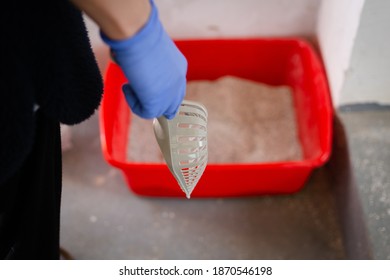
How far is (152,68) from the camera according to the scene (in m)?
0.43

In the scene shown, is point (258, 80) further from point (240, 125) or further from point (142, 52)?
point (142, 52)

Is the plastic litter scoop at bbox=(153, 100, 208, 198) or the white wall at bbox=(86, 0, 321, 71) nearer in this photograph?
the plastic litter scoop at bbox=(153, 100, 208, 198)

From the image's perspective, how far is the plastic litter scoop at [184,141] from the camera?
56 centimetres

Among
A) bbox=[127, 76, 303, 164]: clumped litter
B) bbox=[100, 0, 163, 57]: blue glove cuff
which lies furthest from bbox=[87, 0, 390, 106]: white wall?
bbox=[100, 0, 163, 57]: blue glove cuff

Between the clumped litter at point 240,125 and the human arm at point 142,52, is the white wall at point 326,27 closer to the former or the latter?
the clumped litter at point 240,125

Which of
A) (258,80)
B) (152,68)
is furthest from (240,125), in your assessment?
(152,68)

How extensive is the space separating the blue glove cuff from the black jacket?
0.22 feet

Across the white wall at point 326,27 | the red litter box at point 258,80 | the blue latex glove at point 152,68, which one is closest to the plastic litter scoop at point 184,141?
the blue latex glove at point 152,68

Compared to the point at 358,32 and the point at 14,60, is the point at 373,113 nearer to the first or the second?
the point at 358,32

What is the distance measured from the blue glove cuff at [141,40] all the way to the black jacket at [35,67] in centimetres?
7

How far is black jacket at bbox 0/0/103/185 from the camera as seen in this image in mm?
401

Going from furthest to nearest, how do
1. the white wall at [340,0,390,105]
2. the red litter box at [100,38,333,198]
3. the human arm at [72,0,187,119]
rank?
1. the red litter box at [100,38,333,198]
2. the white wall at [340,0,390,105]
3. the human arm at [72,0,187,119]

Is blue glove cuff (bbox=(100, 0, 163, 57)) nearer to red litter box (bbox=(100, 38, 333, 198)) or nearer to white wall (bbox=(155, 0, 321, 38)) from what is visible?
red litter box (bbox=(100, 38, 333, 198))

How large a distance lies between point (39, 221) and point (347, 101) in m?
0.71
